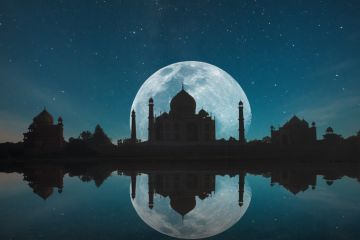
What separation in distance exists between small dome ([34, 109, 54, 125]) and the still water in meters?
36.9

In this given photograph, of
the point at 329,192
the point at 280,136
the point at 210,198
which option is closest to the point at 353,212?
the point at 329,192

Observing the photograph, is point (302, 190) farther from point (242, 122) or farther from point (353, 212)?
point (242, 122)

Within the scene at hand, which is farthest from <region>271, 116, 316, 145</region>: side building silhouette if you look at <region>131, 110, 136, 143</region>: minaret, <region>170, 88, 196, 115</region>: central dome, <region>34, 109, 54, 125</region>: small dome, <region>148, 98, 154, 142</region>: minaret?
<region>34, 109, 54, 125</region>: small dome

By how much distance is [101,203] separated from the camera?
1045 centimetres

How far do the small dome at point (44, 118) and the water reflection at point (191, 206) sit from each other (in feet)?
128

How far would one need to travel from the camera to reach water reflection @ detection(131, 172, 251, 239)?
7.76 meters

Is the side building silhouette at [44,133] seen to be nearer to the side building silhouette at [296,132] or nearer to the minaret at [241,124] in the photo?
the minaret at [241,124]

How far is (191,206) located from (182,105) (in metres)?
38.3

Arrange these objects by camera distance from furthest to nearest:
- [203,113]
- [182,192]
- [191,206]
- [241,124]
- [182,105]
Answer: [203,113] < [182,105] < [241,124] < [182,192] < [191,206]

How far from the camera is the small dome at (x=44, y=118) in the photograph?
159ft

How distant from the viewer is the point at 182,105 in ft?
156

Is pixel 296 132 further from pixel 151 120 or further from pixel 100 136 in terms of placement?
pixel 100 136

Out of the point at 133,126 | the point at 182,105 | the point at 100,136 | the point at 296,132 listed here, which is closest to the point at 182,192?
the point at 182,105

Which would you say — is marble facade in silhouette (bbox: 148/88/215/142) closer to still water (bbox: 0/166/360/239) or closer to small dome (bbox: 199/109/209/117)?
small dome (bbox: 199/109/209/117)
